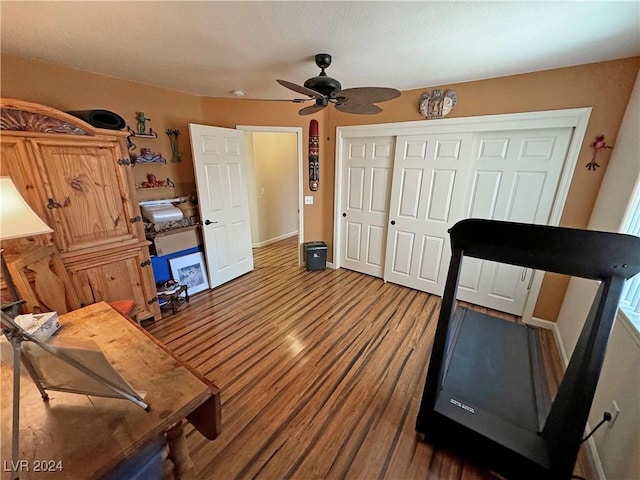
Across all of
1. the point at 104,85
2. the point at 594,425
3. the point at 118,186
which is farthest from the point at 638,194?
the point at 104,85

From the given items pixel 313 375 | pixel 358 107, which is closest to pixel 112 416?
pixel 313 375

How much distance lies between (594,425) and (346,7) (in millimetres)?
2825

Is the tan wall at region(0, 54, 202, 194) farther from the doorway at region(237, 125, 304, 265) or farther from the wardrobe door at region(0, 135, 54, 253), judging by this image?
the doorway at region(237, 125, 304, 265)

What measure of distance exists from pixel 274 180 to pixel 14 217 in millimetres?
3974

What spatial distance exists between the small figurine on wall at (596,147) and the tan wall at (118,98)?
4119 millimetres

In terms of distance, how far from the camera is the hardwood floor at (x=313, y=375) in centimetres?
144

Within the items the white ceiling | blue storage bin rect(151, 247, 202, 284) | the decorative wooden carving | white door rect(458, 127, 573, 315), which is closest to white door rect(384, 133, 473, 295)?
white door rect(458, 127, 573, 315)

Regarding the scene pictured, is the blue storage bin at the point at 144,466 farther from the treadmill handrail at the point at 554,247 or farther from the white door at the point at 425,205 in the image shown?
the white door at the point at 425,205

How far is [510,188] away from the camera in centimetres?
258

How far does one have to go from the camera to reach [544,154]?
239 centimetres

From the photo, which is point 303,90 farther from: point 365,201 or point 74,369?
point 365,201

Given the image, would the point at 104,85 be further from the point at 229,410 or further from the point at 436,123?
the point at 436,123

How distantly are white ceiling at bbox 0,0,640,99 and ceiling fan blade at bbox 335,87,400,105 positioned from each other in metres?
0.35

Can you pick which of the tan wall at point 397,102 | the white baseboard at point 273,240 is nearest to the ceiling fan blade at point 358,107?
the tan wall at point 397,102
